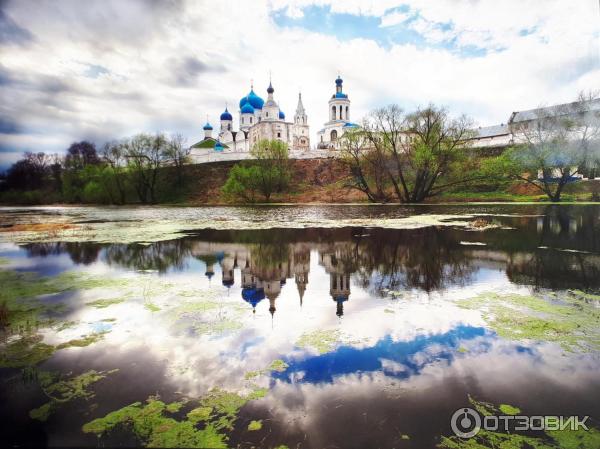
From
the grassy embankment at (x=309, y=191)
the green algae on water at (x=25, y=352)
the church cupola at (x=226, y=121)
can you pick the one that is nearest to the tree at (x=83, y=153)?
the grassy embankment at (x=309, y=191)

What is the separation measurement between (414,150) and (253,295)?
131ft

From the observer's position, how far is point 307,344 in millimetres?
5797

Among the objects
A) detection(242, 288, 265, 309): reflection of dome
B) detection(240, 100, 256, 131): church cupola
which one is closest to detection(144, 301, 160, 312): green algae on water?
detection(242, 288, 265, 309): reflection of dome

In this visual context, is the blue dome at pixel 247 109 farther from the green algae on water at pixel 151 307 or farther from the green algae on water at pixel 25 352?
the green algae on water at pixel 25 352

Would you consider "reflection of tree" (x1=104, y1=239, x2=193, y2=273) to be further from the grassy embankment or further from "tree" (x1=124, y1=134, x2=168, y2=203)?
"tree" (x1=124, y1=134, x2=168, y2=203)

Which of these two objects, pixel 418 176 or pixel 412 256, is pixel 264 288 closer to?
pixel 412 256

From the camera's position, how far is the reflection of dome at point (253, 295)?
7993mm

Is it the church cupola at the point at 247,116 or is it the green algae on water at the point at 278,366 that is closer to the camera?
the green algae on water at the point at 278,366

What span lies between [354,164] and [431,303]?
140 feet

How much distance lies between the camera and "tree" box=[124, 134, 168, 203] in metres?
69.9

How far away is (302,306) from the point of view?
7.65m

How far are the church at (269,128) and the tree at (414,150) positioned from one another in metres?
41.9

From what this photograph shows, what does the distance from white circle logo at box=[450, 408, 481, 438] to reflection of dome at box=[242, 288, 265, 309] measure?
4.52 m

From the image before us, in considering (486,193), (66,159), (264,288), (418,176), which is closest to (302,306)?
(264,288)
